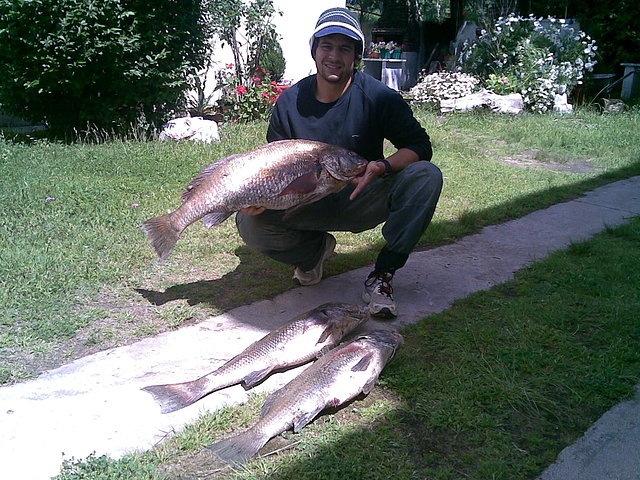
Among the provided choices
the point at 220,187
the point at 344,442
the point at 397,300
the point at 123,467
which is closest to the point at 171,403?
the point at 123,467

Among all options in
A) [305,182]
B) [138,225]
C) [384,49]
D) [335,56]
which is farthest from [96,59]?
[384,49]

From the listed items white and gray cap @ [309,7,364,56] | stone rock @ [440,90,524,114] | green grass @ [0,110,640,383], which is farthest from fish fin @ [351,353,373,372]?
stone rock @ [440,90,524,114]

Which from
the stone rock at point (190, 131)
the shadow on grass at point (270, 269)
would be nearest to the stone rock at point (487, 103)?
the stone rock at point (190, 131)

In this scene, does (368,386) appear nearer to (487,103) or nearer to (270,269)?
(270,269)

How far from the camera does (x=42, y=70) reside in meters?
7.34

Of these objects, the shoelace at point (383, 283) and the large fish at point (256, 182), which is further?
the shoelace at point (383, 283)

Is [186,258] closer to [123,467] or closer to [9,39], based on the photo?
[123,467]

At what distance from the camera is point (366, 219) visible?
Result: 151 inches

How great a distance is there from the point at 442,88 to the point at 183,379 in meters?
9.87

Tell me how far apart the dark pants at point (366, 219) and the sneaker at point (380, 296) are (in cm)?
7

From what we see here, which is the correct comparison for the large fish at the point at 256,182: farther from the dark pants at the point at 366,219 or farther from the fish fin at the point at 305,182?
the dark pants at the point at 366,219

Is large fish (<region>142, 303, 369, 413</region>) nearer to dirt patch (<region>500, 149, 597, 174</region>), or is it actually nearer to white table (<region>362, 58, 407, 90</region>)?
dirt patch (<region>500, 149, 597, 174</region>)

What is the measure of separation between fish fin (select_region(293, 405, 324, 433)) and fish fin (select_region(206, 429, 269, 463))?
0.15 meters

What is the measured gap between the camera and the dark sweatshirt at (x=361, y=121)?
369 cm
